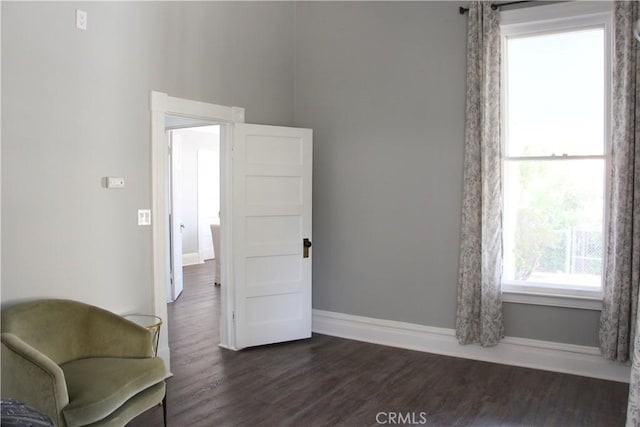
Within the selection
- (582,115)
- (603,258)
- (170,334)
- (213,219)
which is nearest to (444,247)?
(603,258)

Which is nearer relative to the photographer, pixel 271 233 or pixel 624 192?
pixel 624 192

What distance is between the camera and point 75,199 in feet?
10.8

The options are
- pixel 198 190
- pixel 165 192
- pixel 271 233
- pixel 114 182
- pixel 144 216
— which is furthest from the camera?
pixel 198 190

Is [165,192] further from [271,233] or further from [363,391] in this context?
[363,391]

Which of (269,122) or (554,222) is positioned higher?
(269,122)

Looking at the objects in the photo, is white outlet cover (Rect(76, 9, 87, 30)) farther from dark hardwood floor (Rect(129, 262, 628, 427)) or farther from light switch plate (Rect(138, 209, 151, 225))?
dark hardwood floor (Rect(129, 262, 628, 427))

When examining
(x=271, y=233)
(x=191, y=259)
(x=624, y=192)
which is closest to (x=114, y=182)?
(x=271, y=233)

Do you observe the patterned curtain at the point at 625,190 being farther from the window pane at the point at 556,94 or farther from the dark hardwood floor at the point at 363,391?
the dark hardwood floor at the point at 363,391

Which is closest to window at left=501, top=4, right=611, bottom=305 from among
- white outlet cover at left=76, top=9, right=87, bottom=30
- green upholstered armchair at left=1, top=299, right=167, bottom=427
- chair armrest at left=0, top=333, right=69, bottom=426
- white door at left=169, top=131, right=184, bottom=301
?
green upholstered armchair at left=1, top=299, right=167, bottom=427

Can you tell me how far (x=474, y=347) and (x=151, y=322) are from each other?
2.71m

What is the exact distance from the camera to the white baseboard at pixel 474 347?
395 cm

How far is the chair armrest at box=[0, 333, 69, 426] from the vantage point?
236 centimetres

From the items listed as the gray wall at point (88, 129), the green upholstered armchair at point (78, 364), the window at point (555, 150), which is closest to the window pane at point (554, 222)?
the window at point (555, 150)

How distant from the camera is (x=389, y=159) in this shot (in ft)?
15.7
